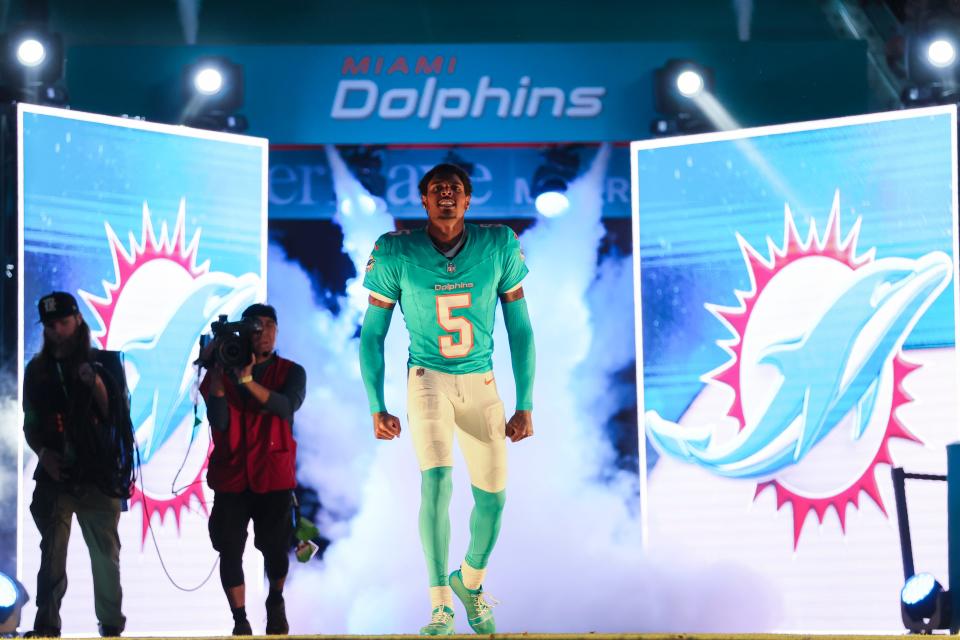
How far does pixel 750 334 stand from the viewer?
8641mm

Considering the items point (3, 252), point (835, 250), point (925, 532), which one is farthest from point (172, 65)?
point (925, 532)

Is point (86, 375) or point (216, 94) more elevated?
point (216, 94)

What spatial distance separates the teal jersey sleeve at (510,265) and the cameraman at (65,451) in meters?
1.59

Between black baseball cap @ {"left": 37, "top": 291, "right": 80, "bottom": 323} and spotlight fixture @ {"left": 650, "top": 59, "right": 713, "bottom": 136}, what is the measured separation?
13.7 feet

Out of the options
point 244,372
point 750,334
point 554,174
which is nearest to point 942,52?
point 750,334

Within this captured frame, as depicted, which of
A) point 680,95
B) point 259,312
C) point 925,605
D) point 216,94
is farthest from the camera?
point 680,95

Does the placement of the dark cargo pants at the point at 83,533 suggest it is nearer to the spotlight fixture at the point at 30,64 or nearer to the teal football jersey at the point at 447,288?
the teal football jersey at the point at 447,288

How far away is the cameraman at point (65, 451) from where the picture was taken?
5.58 metres

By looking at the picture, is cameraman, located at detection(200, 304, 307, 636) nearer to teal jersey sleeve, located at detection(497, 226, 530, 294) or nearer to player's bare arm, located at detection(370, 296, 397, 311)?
player's bare arm, located at detection(370, 296, 397, 311)

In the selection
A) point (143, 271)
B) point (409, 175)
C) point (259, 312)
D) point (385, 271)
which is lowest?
point (259, 312)

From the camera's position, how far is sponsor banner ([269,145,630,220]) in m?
8.88

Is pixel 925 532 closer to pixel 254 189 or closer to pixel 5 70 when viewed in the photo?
pixel 254 189

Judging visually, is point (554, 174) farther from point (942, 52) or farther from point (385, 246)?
point (385, 246)

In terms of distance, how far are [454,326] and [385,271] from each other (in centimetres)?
36
